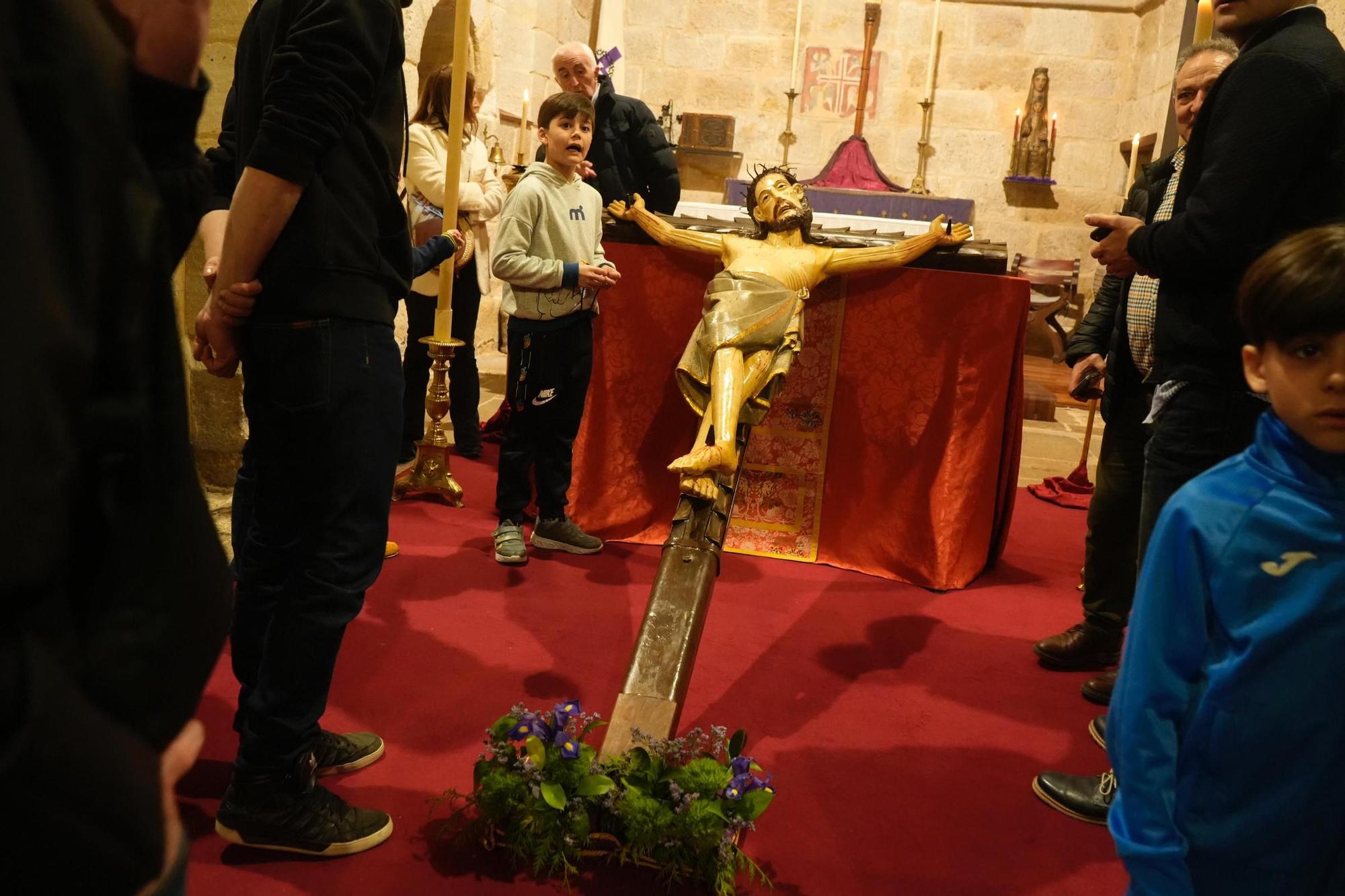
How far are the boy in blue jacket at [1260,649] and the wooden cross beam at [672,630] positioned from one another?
1.04 m

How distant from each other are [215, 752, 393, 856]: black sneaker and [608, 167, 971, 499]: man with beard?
1.10 meters

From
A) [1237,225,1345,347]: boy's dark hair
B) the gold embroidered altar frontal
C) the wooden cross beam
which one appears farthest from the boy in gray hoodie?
[1237,225,1345,347]: boy's dark hair

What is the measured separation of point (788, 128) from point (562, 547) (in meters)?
6.44

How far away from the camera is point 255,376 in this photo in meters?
1.84

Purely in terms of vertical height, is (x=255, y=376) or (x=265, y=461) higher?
(x=255, y=376)

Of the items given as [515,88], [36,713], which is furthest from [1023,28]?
[36,713]

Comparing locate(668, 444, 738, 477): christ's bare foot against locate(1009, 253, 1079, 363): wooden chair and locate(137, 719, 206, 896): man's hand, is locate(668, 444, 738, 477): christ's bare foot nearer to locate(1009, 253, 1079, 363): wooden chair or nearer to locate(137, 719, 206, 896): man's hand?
locate(137, 719, 206, 896): man's hand

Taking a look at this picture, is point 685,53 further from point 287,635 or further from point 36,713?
point 36,713

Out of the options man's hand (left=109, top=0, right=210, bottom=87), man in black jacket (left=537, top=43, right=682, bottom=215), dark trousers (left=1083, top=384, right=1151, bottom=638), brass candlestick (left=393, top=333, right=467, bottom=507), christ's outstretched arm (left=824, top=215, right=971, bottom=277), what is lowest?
brass candlestick (left=393, top=333, right=467, bottom=507)

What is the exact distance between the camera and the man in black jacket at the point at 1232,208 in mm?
1903

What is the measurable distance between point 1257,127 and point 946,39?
852 centimetres

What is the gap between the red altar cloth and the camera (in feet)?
12.2

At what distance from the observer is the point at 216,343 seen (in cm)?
181

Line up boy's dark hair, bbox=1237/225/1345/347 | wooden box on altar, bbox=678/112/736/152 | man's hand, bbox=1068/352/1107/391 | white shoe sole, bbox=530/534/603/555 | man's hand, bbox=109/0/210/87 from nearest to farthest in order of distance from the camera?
man's hand, bbox=109/0/210/87, boy's dark hair, bbox=1237/225/1345/347, man's hand, bbox=1068/352/1107/391, white shoe sole, bbox=530/534/603/555, wooden box on altar, bbox=678/112/736/152
